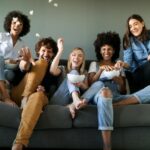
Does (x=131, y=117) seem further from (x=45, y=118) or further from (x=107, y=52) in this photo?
(x=107, y=52)

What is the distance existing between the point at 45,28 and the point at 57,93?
91cm

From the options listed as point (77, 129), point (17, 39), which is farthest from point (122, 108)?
point (17, 39)

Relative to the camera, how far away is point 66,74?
7.39ft

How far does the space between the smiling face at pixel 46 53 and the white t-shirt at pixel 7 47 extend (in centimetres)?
26

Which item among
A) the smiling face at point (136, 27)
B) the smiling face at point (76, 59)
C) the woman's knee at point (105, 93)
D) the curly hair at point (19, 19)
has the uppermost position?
the curly hair at point (19, 19)

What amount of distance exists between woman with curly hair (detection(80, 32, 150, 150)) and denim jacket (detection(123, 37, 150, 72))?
3.8 inches

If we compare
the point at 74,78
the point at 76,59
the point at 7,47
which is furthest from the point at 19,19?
the point at 74,78

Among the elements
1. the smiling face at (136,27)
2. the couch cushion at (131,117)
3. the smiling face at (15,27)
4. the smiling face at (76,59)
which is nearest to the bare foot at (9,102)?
the smiling face at (76,59)

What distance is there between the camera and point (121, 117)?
1945 millimetres

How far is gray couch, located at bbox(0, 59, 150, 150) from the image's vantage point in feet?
6.29

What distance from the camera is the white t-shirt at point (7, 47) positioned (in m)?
2.54

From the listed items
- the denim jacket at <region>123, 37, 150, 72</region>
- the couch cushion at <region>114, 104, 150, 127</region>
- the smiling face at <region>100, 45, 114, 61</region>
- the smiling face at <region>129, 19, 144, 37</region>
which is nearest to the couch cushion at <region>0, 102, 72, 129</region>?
the couch cushion at <region>114, 104, 150, 127</region>

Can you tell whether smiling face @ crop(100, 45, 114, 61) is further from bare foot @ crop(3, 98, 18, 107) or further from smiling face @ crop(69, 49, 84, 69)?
bare foot @ crop(3, 98, 18, 107)

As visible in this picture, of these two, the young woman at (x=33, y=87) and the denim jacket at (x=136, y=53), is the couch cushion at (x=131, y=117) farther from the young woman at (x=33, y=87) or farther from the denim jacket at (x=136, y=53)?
the denim jacket at (x=136, y=53)
